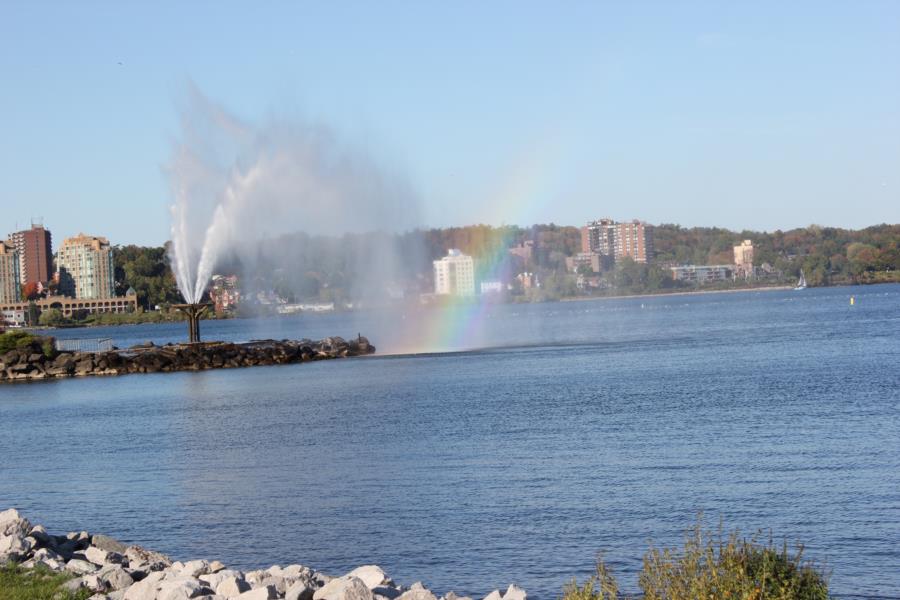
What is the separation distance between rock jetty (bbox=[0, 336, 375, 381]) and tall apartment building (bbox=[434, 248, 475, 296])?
39.8 meters

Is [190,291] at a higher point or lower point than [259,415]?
higher

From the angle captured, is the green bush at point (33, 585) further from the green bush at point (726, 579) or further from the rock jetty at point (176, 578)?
the green bush at point (726, 579)

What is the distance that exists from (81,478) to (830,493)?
1480cm

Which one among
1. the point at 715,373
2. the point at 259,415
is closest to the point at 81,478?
the point at 259,415

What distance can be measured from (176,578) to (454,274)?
96950mm

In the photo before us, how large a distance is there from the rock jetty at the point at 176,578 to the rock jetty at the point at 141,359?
160 feet

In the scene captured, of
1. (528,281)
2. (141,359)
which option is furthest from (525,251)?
(141,359)

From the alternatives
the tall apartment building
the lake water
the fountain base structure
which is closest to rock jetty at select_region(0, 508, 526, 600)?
the lake water

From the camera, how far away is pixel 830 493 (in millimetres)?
18156

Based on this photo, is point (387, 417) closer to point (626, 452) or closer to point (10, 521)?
point (626, 452)

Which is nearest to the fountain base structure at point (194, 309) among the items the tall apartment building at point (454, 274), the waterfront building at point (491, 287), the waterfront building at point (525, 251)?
the tall apartment building at point (454, 274)

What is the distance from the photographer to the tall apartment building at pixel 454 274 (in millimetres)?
106250

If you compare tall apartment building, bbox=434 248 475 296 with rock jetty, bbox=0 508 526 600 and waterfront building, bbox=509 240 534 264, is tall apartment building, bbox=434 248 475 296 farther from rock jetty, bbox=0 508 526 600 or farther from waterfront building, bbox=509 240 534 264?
rock jetty, bbox=0 508 526 600

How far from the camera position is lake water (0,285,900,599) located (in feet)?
52.0
